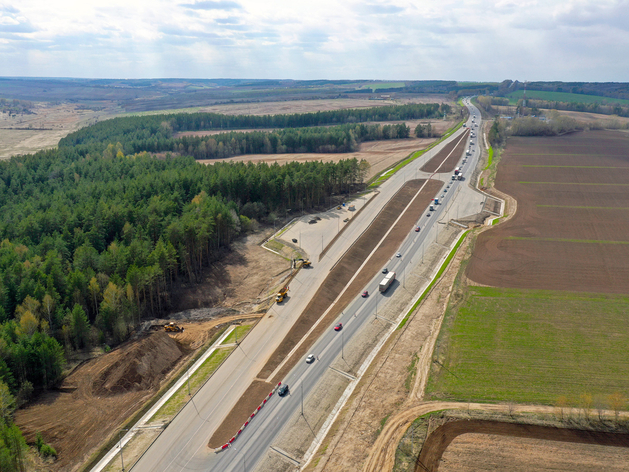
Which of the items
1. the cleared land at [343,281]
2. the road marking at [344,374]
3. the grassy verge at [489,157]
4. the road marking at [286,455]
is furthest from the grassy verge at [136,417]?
the grassy verge at [489,157]

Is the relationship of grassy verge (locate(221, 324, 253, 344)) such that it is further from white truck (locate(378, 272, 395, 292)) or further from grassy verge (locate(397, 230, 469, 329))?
white truck (locate(378, 272, 395, 292))

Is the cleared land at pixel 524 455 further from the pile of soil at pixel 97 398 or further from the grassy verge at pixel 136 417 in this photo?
the pile of soil at pixel 97 398

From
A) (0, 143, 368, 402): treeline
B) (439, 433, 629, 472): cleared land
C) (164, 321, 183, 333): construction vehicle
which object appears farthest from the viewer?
(164, 321, 183, 333): construction vehicle

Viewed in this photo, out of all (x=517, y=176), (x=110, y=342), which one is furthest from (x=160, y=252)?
(x=517, y=176)

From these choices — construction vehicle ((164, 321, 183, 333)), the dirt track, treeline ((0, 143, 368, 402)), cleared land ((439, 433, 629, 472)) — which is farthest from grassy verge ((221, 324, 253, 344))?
cleared land ((439, 433, 629, 472))

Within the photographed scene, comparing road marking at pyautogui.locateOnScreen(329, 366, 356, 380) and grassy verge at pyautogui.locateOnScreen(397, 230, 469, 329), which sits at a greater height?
grassy verge at pyautogui.locateOnScreen(397, 230, 469, 329)

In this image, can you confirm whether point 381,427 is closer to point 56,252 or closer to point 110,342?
point 110,342
